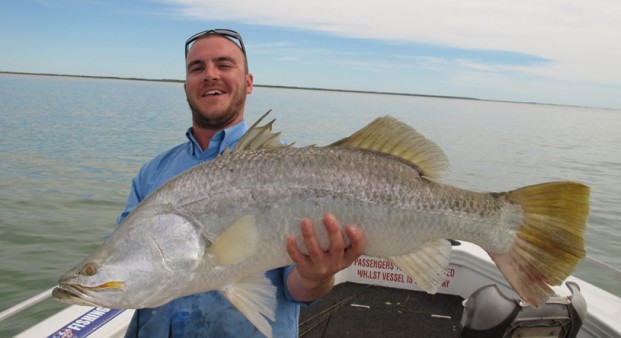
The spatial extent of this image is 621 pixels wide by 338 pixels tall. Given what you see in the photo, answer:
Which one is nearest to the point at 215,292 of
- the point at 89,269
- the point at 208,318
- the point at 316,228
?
the point at 208,318

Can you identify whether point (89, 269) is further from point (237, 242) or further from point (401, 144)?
point (401, 144)

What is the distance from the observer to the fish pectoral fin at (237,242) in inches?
88.6

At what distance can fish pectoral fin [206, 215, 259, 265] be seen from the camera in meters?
2.25

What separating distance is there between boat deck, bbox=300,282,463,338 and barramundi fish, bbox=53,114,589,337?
3.48 meters

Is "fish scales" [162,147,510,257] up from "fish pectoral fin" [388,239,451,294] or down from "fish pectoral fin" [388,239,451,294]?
up

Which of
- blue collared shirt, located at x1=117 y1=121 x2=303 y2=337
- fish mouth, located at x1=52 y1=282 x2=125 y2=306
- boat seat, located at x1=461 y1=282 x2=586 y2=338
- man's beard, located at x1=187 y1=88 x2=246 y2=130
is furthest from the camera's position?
boat seat, located at x1=461 y1=282 x2=586 y2=338

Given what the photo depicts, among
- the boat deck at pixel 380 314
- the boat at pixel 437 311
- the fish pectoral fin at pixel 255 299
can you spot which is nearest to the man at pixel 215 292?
the fish pectoral fin at pixel 255 299

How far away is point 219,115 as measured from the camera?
329 centimetres

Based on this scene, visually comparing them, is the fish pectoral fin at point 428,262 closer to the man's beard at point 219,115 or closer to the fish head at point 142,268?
the fish head at point 142,268

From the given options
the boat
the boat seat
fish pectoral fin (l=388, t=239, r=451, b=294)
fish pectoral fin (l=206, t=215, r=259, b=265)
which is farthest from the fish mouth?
the boat seat

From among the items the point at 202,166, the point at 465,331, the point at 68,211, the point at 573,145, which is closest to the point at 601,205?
the point at 465,331

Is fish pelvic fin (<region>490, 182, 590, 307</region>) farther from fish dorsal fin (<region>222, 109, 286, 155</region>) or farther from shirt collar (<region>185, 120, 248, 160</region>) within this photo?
shirt collar (<region>185, 120, 248, 160</region>)

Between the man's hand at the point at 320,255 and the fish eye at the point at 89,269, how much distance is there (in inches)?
36.1

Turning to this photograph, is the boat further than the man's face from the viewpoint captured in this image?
Yes
